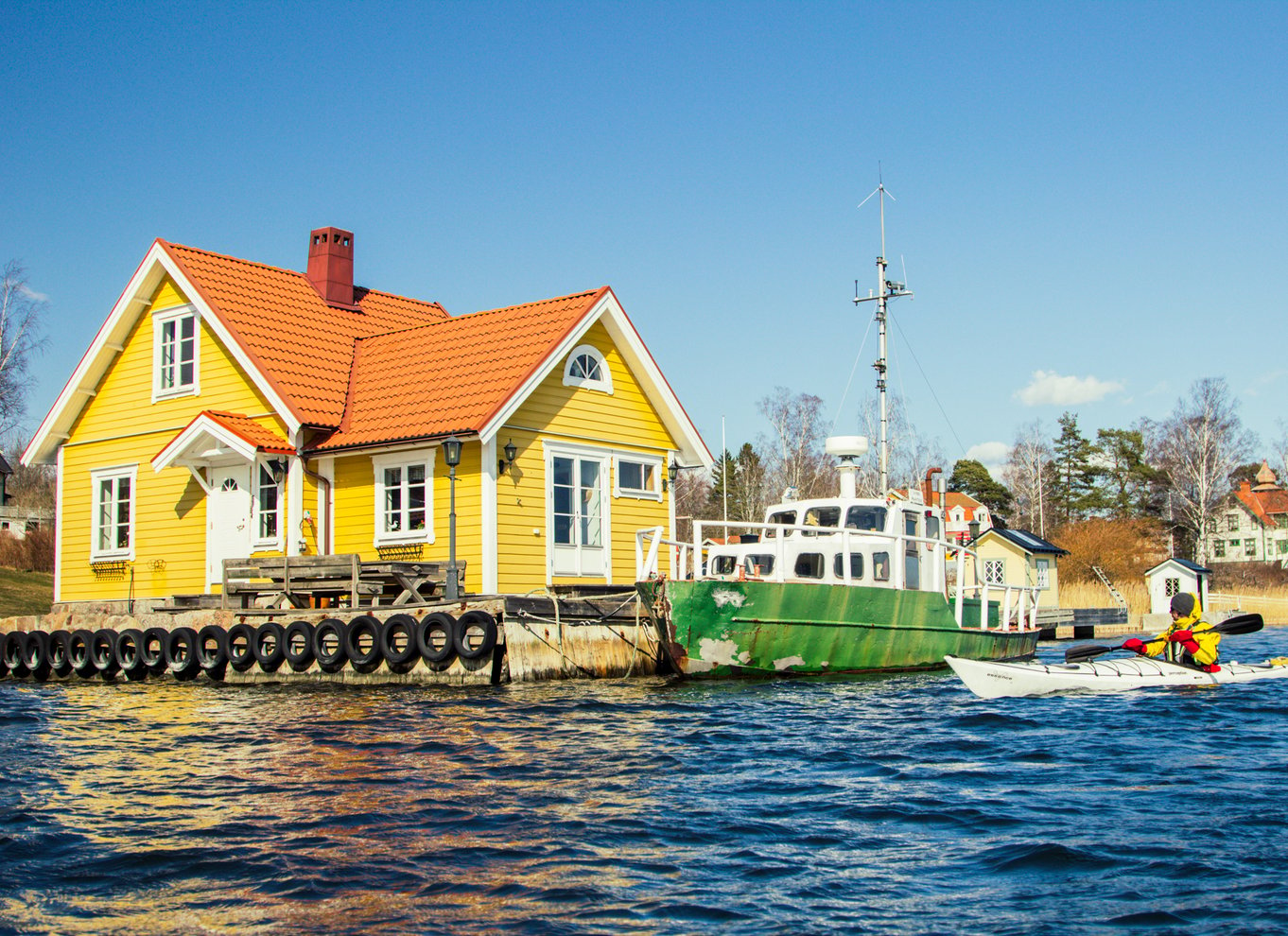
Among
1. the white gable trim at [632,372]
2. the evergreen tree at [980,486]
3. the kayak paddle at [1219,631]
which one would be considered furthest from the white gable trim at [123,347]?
the evergreen tree at [980,486]

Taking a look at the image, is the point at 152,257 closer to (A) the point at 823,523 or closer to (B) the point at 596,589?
(B) the point at 596,589

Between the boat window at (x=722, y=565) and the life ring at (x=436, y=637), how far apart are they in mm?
4782

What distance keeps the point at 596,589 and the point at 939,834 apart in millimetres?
13126

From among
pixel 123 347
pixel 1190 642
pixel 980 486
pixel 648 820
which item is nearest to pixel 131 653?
pixel 123 347

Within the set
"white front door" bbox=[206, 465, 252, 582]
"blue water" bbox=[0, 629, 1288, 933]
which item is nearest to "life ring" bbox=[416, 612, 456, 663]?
"blue water" bbox=[0, 629, 1288, 933]

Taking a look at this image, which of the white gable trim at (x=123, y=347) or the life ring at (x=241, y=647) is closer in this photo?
the life ring at (x=241, y=647)

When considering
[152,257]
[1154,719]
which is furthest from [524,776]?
[152,257]

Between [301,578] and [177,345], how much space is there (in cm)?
833

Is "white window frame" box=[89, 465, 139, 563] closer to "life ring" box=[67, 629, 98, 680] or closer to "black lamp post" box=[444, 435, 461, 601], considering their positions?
"life ring" box=[67, 629, 98, 680]

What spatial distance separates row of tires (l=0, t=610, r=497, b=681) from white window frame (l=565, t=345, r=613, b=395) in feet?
23.2

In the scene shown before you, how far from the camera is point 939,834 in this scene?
809 centimetres

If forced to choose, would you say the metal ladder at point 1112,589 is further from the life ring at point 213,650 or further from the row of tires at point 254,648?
the life ring at point 213,650

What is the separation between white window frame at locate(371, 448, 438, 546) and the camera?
21.3 metres

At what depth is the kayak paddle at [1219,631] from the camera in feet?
55.3
